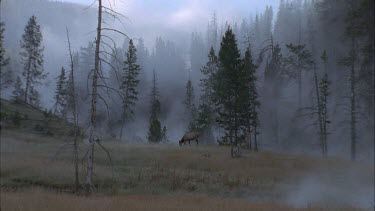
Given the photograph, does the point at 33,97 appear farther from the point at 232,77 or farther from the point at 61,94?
the point at 61,94

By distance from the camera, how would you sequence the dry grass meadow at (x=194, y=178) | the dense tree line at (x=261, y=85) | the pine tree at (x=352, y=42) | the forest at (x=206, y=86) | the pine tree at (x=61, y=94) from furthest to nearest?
the pine tree at (x=61, y=94)
the dense tree line at (x=261, y=85)
the forest at (x=206, y=86)
the dry grass meadow at (x=194, y=178)
the pine tree at (x=352, y=42)

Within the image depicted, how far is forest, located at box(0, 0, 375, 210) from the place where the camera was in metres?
20.0

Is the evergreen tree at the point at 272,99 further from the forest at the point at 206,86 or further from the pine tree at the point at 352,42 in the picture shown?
the pine tree at the point at 352,42

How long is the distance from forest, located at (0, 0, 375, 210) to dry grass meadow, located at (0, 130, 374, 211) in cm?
105

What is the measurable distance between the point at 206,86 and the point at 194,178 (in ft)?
172

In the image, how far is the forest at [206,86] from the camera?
20.0m

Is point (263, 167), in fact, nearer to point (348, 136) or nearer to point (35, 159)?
point (35, 159)

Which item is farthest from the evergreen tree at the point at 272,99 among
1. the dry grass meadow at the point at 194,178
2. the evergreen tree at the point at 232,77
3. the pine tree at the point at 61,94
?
the dry grass meadow at the point at 194,178

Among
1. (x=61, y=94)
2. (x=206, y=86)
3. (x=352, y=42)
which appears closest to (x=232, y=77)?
(x=61, y=94)

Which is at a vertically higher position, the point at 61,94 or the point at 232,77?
the point at 232,77

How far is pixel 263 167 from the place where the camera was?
28.9 metres

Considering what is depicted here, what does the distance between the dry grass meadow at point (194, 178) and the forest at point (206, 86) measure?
3.45ft

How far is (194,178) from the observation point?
77.9 feet

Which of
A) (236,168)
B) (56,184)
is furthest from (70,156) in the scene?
(236,168)
